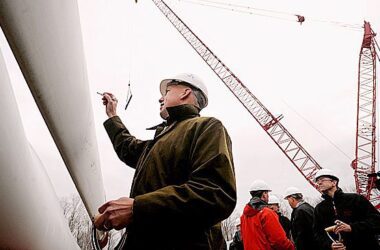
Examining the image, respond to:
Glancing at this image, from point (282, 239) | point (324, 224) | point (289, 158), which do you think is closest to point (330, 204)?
point (324, 224)

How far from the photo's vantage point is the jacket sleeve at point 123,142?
2.38 meters

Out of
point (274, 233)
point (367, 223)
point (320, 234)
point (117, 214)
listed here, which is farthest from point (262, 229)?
point (117, 214)

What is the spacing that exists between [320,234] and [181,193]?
11.9 feet

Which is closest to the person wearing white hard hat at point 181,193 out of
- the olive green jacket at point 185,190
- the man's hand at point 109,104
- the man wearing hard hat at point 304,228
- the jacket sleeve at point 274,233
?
the olive green jacket at point 185,190

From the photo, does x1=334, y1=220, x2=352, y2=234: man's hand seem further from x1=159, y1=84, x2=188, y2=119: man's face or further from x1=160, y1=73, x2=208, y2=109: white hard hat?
x1=159, y1=84, x2=188, y2=119: man's face

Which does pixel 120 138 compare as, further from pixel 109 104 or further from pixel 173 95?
pixel 173 95

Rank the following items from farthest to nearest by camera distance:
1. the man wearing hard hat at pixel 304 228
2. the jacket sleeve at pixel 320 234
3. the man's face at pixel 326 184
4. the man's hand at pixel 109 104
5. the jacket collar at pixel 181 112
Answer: the man wearing hard hat at pixel 304 228
the man's face at pixel 326 184
the jacket sleeve at pixel 320 234
the man's hand at pixel 109 104
the jacket collar at pixel 181 112

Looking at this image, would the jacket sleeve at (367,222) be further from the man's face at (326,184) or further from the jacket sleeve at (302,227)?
the jacket sleeve at (302,227)

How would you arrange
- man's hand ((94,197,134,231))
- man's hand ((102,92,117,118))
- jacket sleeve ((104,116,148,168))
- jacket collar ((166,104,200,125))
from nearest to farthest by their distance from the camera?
man's hand ((94,197,134,231)) → jacket collar ((166,104,200,125)) → jacket sleeve ((104,116,148,168)) → man's hand ((102,92,117,118))

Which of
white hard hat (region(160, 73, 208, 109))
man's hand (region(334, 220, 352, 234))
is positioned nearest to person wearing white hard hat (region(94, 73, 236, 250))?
white hard hat (region(160, 73, 208, 109))

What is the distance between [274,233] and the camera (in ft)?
13.8

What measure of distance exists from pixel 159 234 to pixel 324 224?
11.7 ft

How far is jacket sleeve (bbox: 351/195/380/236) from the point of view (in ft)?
11.9

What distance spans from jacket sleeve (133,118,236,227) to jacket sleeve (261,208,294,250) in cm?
318
